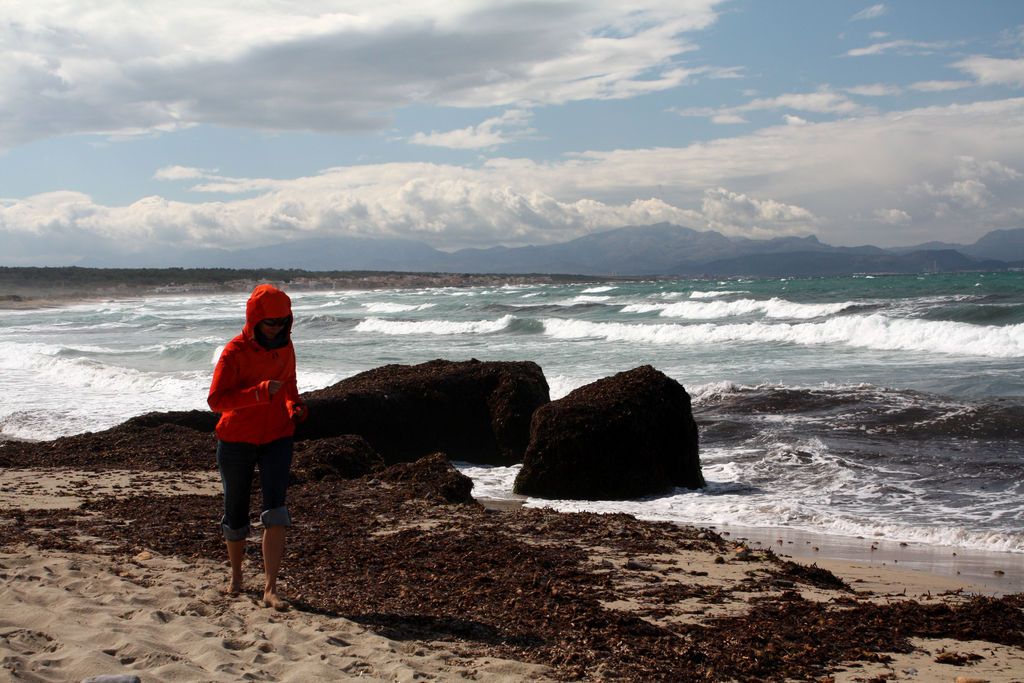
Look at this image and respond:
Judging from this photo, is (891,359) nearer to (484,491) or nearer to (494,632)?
(484,491)

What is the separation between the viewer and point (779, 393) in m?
14.1

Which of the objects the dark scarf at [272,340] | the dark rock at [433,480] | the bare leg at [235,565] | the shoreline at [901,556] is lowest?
the shoreline at [901,556]

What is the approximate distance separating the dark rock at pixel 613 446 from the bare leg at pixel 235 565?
4.46 m

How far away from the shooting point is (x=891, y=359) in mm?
20906

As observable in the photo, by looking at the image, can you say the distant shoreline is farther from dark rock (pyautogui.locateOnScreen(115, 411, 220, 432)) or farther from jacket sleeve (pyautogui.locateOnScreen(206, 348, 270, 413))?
jacket sleeve (pyautogui.locateOnScreen(206, 348, 270, 413))

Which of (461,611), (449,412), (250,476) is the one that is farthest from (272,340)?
(449,412)

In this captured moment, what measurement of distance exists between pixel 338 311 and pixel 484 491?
167 ft

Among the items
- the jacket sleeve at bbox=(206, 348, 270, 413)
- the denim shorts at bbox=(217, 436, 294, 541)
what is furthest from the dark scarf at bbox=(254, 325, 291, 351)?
the denim shorts at bbox=(217, 436, 294, 541)

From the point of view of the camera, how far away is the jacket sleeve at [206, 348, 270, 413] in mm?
4266

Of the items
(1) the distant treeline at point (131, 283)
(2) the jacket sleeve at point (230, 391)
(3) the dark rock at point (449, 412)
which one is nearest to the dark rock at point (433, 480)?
(3) the dark rock at point (449, 412)

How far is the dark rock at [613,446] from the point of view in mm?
8602

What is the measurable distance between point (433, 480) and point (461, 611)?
3205mm

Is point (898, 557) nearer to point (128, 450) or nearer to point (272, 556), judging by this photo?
point (272, 556)

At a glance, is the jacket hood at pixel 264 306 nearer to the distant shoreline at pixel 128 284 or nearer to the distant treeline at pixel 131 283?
the distant shoreline at pixel 128 284
